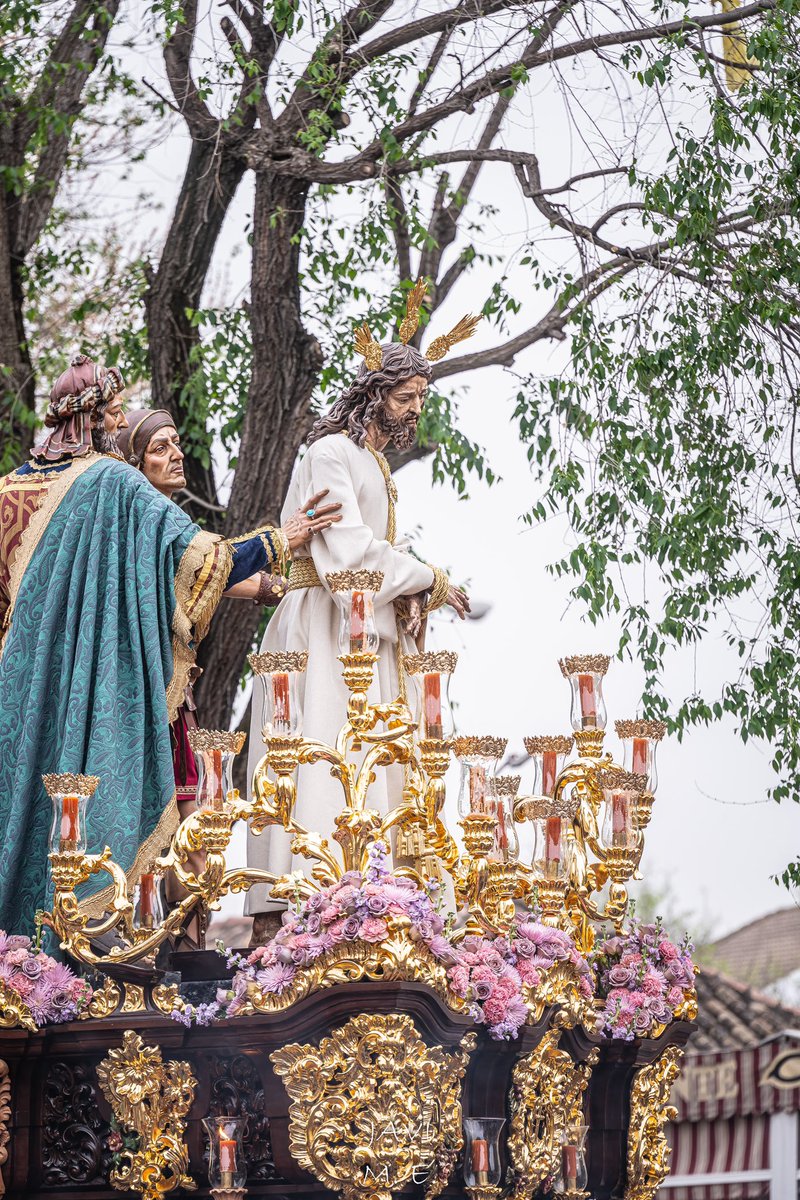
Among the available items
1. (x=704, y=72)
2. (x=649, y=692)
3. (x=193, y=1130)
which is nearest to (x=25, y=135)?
(x=704, y=72)

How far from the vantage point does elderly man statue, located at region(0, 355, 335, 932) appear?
5.91 meters

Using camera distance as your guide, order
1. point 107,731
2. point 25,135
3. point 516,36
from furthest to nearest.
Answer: point 25,135, point 516,36, point 107,731

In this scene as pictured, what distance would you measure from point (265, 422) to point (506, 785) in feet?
12.0

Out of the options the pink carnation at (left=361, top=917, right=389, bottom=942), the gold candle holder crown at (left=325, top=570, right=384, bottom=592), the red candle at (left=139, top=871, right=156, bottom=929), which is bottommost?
the pink carnation at (left=361, top=917, right=389, bottom=942)

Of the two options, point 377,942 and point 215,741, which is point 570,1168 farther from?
point 215,741

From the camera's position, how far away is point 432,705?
5.63 metres

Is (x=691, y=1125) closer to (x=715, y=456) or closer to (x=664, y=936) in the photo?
(x=715, y=456)

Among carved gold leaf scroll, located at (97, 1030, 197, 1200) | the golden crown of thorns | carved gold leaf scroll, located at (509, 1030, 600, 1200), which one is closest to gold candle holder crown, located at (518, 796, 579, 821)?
carved gold leaf scroll, located at (509, 1030, 600, 1200)

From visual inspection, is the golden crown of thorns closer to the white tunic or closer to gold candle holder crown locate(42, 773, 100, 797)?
the white tunic

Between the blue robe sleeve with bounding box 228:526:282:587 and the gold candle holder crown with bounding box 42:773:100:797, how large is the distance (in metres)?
0.99

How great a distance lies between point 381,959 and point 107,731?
1258 mm

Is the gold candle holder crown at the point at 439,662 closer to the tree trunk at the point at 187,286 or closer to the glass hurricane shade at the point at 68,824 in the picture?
the glass hurricane shade at the point at 68,824

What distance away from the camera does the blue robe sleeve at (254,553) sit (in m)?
6.20

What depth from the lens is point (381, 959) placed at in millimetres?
5102
